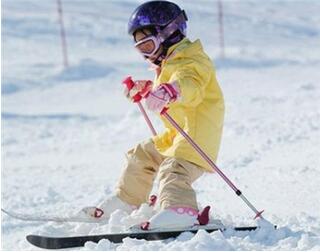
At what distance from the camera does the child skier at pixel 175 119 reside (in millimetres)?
4102

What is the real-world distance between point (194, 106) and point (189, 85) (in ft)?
0.90

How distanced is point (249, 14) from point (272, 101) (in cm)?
2171

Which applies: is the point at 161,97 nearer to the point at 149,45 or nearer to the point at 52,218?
the point at 149,45

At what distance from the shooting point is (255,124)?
9.78 metres

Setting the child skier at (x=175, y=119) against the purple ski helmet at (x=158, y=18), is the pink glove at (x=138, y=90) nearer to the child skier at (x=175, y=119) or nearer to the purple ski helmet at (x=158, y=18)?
the child skier at (x=175, y=119)

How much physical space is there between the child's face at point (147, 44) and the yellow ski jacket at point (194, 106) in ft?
0.24

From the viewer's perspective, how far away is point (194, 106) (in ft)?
14.3

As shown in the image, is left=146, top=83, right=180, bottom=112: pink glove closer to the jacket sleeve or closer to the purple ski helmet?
the jacket sleeve

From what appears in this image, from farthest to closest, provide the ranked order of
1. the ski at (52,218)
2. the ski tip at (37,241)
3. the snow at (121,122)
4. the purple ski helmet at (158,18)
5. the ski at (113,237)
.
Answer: the snow at (121,122), the ski at (52,218), the purple ski helmet at (158,18), the ski tip at (37,241), the ski at (113,237)

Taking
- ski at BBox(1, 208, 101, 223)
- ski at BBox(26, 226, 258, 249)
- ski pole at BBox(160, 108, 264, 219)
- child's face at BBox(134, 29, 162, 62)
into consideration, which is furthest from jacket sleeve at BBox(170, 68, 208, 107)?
ski at BBox(1, 208, 101, 223)

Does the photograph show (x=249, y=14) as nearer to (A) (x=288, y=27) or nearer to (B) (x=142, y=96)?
(A) (x=288, y=27)

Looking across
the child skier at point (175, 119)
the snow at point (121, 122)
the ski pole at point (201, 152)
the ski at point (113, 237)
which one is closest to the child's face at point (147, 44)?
the child skier at point (175, 119)

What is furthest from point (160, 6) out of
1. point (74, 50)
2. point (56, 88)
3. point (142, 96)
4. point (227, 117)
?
point (74, 50)

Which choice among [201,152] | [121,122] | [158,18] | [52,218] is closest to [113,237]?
[201,152]
